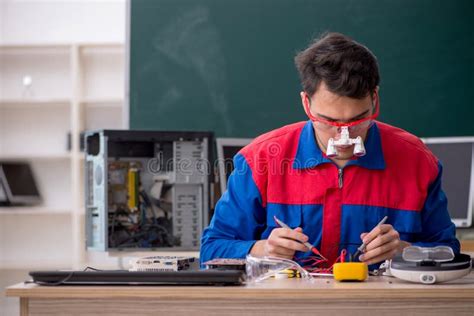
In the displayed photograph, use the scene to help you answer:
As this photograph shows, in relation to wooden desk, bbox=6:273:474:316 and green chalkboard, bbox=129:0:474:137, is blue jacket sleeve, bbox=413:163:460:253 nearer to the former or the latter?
wooden desk, bbox=6:273:474:316

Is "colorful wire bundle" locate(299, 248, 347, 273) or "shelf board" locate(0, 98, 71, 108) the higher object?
"shelf board" locate(0, 98, 71, 108)

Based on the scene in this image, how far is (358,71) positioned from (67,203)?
569 centimetres

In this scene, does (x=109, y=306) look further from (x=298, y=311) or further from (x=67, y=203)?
(x=67, y=203)

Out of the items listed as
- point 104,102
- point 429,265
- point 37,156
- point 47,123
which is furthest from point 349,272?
point 47,123

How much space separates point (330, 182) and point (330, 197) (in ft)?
0.15

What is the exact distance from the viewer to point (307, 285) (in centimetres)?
167

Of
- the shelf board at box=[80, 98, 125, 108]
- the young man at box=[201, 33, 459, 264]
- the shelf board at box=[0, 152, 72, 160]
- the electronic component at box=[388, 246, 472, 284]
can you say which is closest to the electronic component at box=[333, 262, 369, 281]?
the electronic component at box=[388, 246, 472, 284]

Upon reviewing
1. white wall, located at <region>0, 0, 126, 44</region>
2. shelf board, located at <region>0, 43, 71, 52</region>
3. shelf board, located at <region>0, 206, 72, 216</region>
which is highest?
white wall, located at <region>0, 0, 126, 44</region>

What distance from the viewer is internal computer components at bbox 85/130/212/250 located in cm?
329

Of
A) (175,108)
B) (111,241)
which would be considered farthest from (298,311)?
(175,108)

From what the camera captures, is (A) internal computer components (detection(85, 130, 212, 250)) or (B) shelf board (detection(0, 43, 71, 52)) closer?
(A) internal computer components (detection(85, 130, 212, 250))

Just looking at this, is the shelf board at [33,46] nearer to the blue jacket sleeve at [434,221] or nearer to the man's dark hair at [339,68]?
the man's dark hair at [339,68]

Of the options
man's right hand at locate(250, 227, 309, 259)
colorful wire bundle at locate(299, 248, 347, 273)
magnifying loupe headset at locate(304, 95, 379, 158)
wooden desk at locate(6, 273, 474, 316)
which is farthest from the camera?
colorful wire bundle at locate(299, 248, 347, 273)

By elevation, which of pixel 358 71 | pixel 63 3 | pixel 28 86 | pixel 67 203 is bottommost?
pixel 67 203
